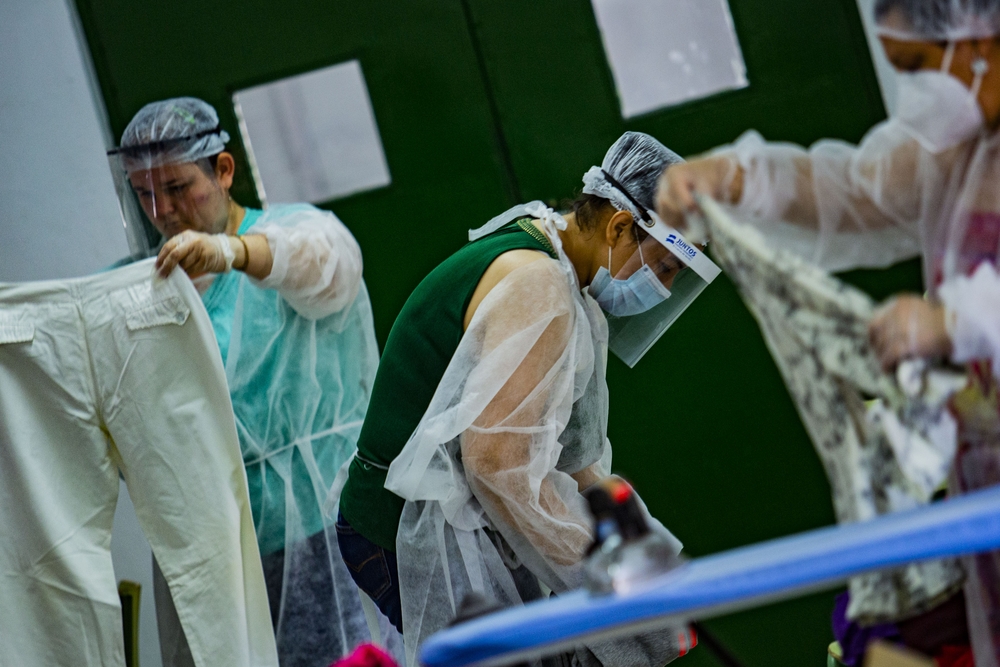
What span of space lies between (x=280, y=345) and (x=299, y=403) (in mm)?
129

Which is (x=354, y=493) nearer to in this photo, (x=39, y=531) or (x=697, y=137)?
(x=39, y=531)

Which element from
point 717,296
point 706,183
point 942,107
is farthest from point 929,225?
point 717,296

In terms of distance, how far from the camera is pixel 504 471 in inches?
60.4

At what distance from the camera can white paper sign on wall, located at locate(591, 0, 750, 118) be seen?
8.40ft

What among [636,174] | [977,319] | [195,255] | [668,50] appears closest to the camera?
[977,319]

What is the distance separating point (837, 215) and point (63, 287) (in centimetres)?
149

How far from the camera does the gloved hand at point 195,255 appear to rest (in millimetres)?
1938

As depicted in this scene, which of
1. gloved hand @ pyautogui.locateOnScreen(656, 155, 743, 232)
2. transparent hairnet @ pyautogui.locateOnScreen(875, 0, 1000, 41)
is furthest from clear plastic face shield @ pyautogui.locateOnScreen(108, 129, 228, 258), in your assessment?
transparent hairnet @ pyautogui.locateOnScreen(875, 0, 1000, 41)

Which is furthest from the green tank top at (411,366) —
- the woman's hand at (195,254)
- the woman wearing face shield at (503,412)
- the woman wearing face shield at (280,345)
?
the woman's hand at (195,254)

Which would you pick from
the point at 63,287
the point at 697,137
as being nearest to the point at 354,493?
the point at 63,287

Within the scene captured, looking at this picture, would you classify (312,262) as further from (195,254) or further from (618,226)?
(618,226)

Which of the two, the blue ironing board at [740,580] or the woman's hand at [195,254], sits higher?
the woman's hand at [195,254]

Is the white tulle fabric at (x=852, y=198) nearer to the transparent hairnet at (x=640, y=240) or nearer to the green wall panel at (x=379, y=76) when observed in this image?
the transparent hairnet at (x=640, y=240)

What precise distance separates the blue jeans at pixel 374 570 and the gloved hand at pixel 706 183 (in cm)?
87
